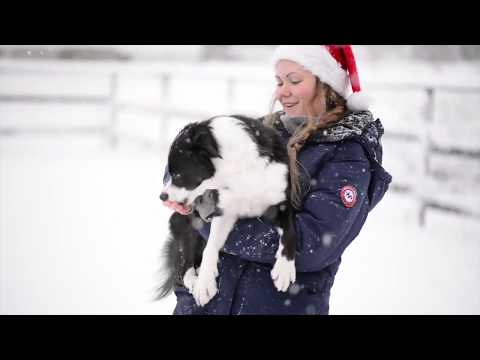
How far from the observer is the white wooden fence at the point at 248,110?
5273mm

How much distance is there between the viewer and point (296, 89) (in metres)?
1.92

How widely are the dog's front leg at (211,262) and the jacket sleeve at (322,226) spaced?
0.13 m

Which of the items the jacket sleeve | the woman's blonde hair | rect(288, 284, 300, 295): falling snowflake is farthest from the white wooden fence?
rect(288, 284, 300, 295): falling snowflake

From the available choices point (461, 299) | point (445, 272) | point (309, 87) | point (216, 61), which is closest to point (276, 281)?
point (309, 87)

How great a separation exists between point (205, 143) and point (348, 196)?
2.01 ft

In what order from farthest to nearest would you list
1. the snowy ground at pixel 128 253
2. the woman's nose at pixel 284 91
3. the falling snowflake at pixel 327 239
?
the snowy ground at pixel 128 253
the woman's nose at pixel 284 91
the falling snowflake at pixel 327 239

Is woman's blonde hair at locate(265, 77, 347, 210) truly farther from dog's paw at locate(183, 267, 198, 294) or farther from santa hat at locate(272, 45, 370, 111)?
dog's paw at locate(183, 267, 198, 294)

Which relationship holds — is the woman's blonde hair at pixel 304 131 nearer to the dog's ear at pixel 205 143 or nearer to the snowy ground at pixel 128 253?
the dog's ear at pixel 205 143

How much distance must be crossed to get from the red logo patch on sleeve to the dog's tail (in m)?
0.95

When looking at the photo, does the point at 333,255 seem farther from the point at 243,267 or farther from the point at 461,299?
the point at 461,299

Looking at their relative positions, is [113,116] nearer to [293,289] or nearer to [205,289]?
[205,289]

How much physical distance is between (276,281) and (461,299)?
2795 millimetres

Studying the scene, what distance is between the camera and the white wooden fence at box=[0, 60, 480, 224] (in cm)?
527

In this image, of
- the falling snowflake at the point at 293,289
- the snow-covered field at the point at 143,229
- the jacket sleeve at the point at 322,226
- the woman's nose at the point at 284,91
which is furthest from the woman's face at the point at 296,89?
the snow-covered field at the point at 143,229
